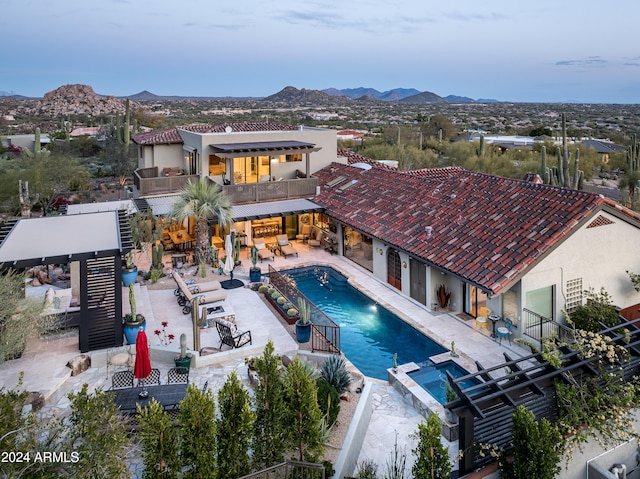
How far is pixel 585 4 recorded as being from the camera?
5912 centimetres

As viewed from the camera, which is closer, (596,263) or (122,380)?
(122,380)

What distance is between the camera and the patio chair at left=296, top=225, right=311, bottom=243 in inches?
1163

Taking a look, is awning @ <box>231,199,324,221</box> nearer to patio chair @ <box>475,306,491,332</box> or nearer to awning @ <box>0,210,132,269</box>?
awning @ <box>0,210,132,269</box>

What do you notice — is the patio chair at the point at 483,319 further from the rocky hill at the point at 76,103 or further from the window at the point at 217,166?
the rocky hill at the point at 76,103

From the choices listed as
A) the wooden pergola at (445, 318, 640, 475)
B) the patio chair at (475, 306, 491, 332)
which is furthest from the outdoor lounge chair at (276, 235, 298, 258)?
the wooden pergola at (445, 318, 640, 475)

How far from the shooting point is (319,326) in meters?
16.5

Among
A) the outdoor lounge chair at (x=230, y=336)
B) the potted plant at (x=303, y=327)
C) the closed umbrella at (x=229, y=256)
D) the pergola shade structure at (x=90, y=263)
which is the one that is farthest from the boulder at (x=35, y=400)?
the closed umbrella at (x=229, y=256)

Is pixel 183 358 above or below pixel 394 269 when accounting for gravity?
below

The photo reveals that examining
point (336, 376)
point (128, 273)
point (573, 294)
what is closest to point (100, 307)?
point (128, 273)

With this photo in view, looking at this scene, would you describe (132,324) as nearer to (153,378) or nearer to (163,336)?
(163,336)

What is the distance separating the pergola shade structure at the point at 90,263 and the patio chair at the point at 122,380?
88.2 inches

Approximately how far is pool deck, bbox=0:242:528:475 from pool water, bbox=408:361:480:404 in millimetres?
387

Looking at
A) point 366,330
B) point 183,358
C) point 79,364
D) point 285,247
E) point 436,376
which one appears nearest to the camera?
point 79,364

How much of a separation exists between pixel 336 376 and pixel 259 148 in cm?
1762
